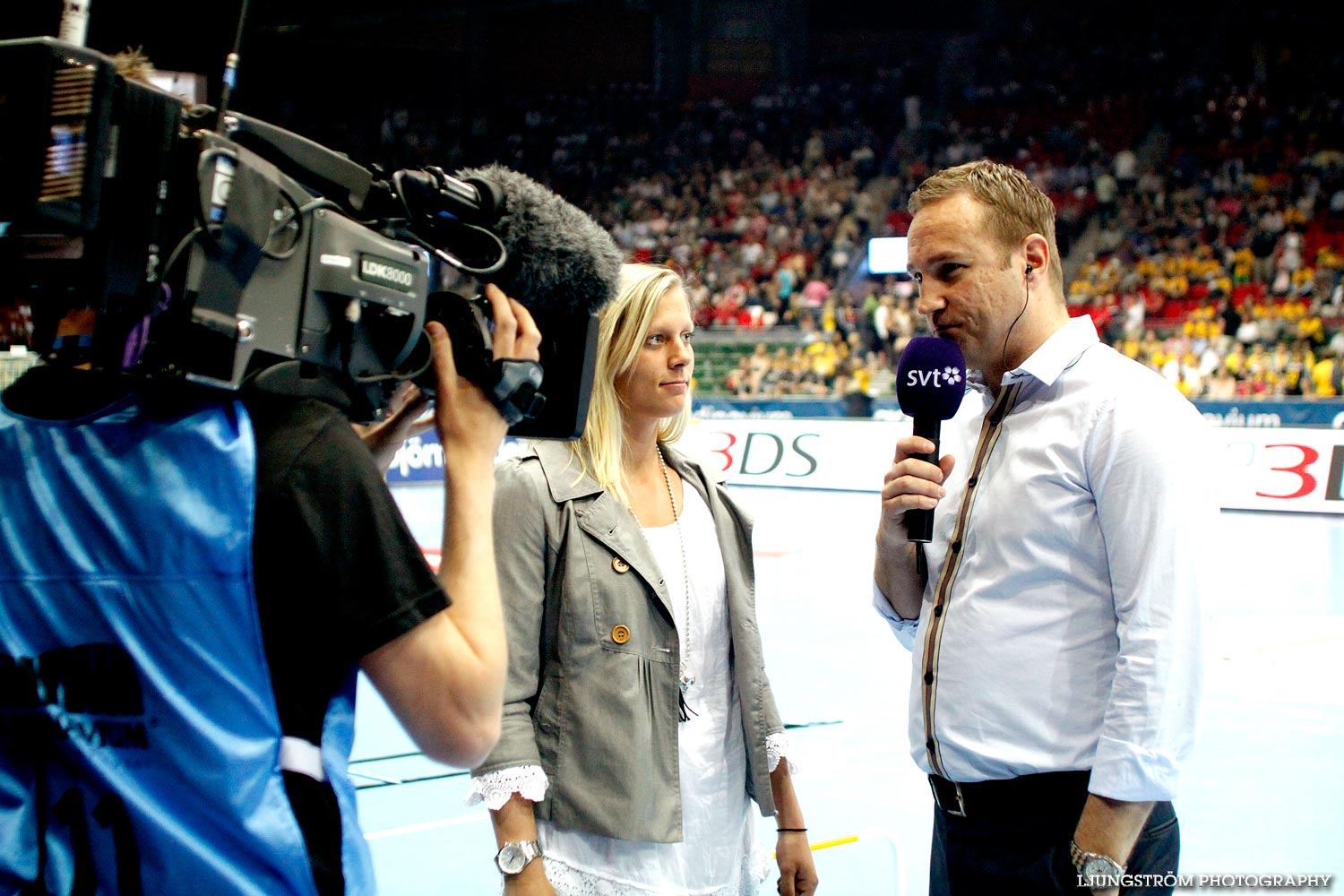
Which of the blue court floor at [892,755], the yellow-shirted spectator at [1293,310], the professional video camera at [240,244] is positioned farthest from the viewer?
the yellow-shirted spectator at [1293,310]

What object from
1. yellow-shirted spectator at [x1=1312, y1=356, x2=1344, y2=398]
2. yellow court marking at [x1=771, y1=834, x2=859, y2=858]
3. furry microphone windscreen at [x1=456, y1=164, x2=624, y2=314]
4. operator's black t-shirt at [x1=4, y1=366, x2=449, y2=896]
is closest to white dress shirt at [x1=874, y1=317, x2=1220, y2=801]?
furry microphone windscreen at [x1=456, y1=164, x2=624, y2=314]

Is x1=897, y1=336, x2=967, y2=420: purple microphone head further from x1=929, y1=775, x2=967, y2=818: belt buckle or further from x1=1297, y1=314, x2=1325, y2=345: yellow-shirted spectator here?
x1=1297, y1=314, x2=1325, y2=345: yellow-shirted spectator

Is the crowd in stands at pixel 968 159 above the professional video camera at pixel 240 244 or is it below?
above

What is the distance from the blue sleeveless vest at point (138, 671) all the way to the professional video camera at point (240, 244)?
0.11 m

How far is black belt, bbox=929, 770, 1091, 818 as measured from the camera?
206cm

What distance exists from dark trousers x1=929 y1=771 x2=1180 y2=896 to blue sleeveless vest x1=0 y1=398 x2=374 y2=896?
130cm

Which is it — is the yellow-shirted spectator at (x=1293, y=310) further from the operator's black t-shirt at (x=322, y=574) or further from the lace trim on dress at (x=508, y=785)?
the operator's black t-shirt at (x=322, y=574)

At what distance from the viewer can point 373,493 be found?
1.26 metres

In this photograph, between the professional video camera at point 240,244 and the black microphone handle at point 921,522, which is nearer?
the professional video camera at point 240,244

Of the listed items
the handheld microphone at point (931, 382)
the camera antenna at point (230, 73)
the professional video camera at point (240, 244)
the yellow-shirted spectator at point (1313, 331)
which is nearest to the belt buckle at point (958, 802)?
the handheld microphone at point (931, 382)

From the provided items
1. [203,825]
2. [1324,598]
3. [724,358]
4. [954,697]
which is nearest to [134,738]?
[203,825]

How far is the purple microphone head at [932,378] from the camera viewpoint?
2385 mm

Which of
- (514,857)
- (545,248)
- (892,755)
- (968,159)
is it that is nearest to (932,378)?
(545,248)

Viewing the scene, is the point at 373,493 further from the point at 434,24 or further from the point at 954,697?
the point at 434,24
